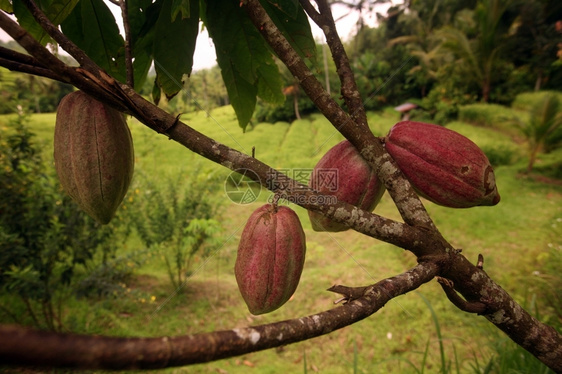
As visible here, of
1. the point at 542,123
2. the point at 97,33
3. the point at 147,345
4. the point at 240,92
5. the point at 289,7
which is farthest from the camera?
the point at 542,123

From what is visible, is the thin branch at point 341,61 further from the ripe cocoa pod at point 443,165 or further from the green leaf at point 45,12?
the green leaf at point 45,12

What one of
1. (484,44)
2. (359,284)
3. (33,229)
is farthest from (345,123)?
(484,44)

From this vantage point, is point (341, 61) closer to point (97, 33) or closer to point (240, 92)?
point (240, 92)

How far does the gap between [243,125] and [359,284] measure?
3.31m

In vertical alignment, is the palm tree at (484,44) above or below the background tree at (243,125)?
above

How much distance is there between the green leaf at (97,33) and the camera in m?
0.86

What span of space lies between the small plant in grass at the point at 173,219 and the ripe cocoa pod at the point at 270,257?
336cm

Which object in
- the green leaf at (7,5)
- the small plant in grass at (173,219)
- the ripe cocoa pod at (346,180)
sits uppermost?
the green leaf at (7,5)

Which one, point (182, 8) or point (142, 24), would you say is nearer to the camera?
point (182, 8)

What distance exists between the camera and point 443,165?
2.23 ft

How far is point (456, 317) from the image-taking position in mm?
3240

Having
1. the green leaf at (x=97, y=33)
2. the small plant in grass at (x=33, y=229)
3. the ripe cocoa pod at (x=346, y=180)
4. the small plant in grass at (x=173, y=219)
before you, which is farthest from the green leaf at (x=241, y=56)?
the small plant in grass at (x=173, y=219)

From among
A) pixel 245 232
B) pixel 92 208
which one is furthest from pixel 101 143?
pixel 245 232

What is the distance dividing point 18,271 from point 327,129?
9.47 m
